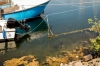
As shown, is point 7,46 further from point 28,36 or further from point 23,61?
point 23,61

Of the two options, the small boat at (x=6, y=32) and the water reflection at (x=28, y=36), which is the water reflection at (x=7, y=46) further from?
the small boat at (x=6, y=32)

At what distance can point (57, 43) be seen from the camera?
16.0 meters

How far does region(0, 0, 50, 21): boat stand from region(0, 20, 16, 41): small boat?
12.7 feet

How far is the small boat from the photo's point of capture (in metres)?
15.8

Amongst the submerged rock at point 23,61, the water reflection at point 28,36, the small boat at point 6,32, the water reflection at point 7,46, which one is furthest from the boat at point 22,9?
the submerged rock at point 23,61

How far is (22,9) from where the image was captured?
66.7ft

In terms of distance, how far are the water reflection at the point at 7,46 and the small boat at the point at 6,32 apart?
0.47 m

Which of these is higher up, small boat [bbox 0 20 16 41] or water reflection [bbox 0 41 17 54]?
small boat [bbox 0 20 16 41]

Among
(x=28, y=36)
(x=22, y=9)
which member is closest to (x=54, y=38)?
(x=28, y=36)

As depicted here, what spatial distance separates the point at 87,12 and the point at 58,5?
588 cm

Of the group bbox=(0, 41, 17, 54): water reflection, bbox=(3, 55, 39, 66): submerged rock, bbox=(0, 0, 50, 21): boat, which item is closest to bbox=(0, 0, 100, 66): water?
bbox=(0, 41, 17, 54): water reflection

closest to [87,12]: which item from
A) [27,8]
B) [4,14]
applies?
[27,8]

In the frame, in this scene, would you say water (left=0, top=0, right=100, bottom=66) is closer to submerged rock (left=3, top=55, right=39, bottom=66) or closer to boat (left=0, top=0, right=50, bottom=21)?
submerged rock (left=3, top=55, right=39, bottom=66)

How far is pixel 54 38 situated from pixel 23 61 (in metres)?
5.18
